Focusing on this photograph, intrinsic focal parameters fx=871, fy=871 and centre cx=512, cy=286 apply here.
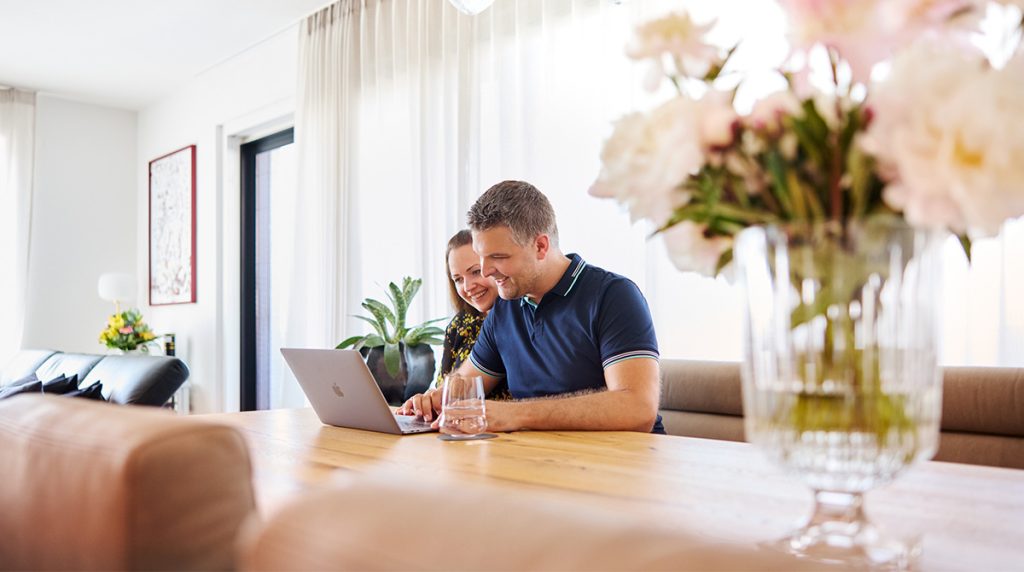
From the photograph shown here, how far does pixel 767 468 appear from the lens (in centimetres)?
130

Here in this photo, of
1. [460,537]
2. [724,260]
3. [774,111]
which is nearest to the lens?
[460,537]

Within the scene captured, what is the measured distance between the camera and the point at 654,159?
0.73 meters

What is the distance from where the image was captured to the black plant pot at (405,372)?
9.71 ft

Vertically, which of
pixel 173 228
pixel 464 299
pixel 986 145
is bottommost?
pixel 464 299

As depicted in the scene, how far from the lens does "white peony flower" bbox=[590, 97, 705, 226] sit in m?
0.72

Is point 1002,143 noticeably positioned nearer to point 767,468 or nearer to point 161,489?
point 161,489

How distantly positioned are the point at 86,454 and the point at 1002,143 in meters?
0.63

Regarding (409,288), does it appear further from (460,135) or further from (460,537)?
(460,537)

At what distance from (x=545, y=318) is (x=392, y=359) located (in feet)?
2.51

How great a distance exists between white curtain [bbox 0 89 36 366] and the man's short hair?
4810mm

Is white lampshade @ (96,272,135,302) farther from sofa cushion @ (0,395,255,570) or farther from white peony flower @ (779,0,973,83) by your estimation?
white peony flower @ (779,0,973,83)

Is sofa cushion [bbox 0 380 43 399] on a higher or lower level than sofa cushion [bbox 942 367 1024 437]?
lower

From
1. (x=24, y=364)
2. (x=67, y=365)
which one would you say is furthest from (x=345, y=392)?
(x=24, y=364)

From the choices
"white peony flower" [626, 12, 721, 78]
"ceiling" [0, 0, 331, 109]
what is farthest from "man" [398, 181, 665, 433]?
"ceiling" [0, 0, 331, 109]
